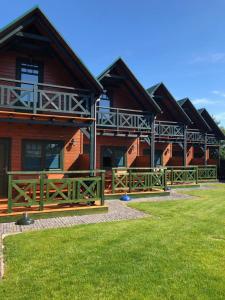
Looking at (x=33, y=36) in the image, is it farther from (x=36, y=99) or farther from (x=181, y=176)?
(x=181, y=176)

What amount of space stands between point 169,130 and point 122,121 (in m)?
5.85

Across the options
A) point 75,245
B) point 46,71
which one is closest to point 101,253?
point 75,245

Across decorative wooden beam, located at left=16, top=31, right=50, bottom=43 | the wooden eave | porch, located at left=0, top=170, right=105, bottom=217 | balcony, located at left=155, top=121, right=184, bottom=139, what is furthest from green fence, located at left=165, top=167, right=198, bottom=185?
decorative wooden beam, located at left=16, top=31, right=50, bottom=43

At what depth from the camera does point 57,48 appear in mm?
11938

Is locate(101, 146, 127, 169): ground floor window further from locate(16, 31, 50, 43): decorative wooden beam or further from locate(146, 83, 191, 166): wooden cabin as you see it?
locate(16, 31, 50, 43): decorative wooden beam

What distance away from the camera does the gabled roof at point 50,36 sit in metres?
10.7

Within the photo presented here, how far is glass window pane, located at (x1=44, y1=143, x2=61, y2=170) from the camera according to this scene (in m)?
13.5

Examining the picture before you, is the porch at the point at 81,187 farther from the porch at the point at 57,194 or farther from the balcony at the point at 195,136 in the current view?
the balcony at the point at 195,136

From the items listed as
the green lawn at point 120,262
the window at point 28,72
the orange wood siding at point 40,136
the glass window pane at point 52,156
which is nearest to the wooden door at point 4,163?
the orange wood siding at point 40,136

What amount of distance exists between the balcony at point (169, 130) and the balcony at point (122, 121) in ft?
11.8

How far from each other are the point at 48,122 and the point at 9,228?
472cm

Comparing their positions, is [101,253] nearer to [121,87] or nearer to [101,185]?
[101,185]

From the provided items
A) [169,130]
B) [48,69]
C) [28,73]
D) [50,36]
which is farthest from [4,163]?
[169,130]

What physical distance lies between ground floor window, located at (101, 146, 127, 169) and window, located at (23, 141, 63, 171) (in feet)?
14.1
